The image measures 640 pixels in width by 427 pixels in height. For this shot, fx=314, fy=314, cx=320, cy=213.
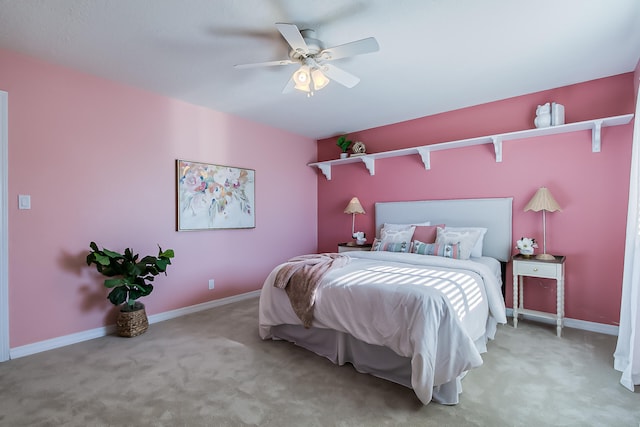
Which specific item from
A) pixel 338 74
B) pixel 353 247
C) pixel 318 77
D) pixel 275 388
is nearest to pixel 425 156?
pixel 353 247

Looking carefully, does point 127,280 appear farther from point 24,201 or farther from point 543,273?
point 543,273

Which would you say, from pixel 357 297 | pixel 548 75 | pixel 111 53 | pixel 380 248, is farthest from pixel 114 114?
pixel 548 75

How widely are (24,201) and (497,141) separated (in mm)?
4549

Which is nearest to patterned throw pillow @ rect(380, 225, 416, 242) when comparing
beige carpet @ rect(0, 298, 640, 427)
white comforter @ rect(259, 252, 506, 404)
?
white comforter @ rect(259, 252, 506, 404)

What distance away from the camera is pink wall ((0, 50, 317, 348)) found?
260 centimetres

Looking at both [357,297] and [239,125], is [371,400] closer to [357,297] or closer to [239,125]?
[357,297]

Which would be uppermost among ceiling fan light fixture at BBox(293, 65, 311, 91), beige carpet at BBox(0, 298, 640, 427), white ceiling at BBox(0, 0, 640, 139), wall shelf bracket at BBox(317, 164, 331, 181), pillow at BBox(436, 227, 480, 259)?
white ceiling at BBox(0, 0, 640, 139)

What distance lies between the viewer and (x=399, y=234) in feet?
12.4

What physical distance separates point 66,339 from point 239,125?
294 cm

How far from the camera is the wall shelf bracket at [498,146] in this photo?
3.43 metres

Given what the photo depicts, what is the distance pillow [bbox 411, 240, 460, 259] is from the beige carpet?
876 mm

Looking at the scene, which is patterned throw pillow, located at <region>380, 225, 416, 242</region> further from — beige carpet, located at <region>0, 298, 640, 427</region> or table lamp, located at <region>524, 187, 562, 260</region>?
beige carpet, located at <region>0, 298, 640, 427</region>

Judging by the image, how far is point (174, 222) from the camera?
3566 mm

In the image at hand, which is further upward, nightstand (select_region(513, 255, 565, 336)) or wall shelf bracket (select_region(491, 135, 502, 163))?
wall shelf bracket (select_region(491, 135, 502, 163))
